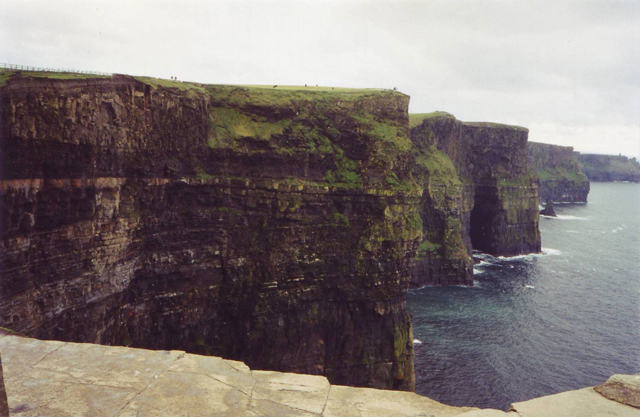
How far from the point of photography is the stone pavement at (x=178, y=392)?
497 centimetres

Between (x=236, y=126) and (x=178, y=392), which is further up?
(x=236, y=126)

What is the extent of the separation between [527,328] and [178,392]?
57.9m

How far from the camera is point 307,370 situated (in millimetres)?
34969

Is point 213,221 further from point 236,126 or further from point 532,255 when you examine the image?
point 532,255

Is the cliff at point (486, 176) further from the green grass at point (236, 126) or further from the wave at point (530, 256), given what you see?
the green grass at point (236, 126)

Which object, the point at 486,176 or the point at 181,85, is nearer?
the point at 181,85

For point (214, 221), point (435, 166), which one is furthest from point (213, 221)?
point (435, 166)

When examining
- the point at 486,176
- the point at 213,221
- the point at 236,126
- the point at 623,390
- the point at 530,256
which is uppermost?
the point at 236,126

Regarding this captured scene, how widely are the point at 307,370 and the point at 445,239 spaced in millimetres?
47515

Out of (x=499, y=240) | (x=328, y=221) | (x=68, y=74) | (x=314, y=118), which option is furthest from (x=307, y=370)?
(x=499, y=240)

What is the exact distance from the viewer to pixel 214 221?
32.8 metres

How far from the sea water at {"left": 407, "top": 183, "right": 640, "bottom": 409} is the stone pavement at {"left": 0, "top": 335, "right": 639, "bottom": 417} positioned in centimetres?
3775

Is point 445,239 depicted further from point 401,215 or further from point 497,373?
point 401,215

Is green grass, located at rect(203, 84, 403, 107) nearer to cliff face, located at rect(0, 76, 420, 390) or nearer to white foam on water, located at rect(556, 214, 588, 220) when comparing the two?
cliff face, located at rect(0, 76, 420, 390)
